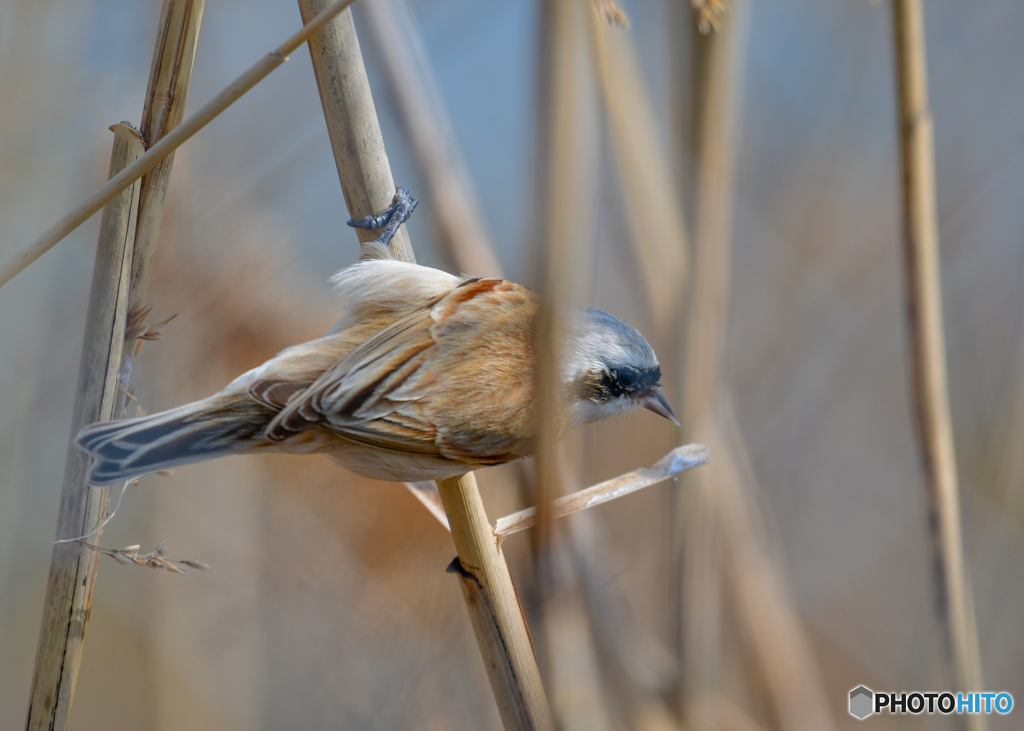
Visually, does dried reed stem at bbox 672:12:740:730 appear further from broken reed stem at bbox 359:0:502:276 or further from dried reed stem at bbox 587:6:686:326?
broken reed stem at bbox 359:0:502:276

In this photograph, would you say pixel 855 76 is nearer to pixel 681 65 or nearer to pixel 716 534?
pixel 681 65

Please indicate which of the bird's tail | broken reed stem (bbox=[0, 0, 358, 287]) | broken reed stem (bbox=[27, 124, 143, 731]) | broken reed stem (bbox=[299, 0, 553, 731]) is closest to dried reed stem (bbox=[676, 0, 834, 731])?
broken reed stem (bbox=[299, 0, 553, 731])

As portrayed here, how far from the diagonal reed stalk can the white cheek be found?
71cm

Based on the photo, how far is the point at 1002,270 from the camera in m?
2.14

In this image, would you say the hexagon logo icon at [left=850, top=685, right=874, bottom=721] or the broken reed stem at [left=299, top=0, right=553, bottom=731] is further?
the hexagon logo icon at [left=850, top=685, right=874, bottom=721]

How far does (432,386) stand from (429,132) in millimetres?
435

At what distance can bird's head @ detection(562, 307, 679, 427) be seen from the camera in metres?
1.10

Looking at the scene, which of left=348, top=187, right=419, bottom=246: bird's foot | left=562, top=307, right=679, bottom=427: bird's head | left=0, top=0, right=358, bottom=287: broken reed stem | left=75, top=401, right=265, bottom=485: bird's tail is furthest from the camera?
left=562, top=307, right=679, bottom=427: bird's head

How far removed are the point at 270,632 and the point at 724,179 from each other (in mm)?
1622

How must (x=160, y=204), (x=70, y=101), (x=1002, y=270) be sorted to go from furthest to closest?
1. (x=1002, y=270)
2. (x=70, y=101)
3. (x=160, y=204)

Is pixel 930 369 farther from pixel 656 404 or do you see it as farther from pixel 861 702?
pixel 861 702

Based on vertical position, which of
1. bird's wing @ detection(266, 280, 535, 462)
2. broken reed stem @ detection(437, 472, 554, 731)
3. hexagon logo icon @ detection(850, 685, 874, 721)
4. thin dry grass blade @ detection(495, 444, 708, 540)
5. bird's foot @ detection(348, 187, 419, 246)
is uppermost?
bird's foot @ detection(348, 187, 419, 246)

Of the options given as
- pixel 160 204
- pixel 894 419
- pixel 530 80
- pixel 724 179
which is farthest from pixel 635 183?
→ pixel 894 419

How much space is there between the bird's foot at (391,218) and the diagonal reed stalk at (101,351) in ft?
0.91
